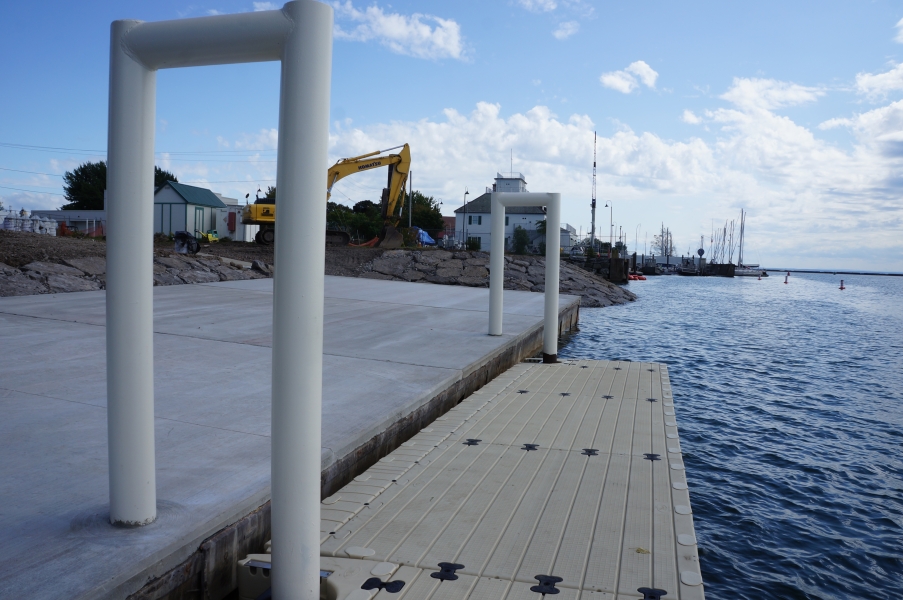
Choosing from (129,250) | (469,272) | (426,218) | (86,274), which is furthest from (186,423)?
(426,218)

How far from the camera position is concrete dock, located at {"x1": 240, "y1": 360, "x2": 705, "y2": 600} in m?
2.67

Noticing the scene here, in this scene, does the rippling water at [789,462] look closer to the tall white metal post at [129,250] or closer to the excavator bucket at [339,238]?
the tall white metal post at [129,250]

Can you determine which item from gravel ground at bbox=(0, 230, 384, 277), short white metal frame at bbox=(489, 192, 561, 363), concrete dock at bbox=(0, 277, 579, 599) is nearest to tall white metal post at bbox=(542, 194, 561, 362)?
short white metal frame at bbox=(489, 192, 561, 363)

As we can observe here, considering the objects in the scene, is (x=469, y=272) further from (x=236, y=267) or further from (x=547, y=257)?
(x=547, y=257)

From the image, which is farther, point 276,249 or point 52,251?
point 52,251

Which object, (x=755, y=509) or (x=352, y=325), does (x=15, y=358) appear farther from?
(x=755, y=509)

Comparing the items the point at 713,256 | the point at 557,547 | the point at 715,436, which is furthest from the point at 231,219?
the point at 713,256

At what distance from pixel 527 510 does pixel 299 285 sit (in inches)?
76.3

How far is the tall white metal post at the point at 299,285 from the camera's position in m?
2.15

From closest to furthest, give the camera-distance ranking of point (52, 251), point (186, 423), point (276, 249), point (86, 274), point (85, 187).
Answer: point (276, 249) < point (186, 423) < point (86, 274) < point (52, 251) < point (85, 187)

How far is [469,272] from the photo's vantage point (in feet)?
91.5

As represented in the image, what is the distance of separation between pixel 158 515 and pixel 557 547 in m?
1.74

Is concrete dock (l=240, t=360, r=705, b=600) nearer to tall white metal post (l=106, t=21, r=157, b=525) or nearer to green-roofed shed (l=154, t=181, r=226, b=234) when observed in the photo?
tall white metal post (l=106, t=21, r=157, b=525)

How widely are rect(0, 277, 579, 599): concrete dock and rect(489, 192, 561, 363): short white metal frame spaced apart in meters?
0.47
